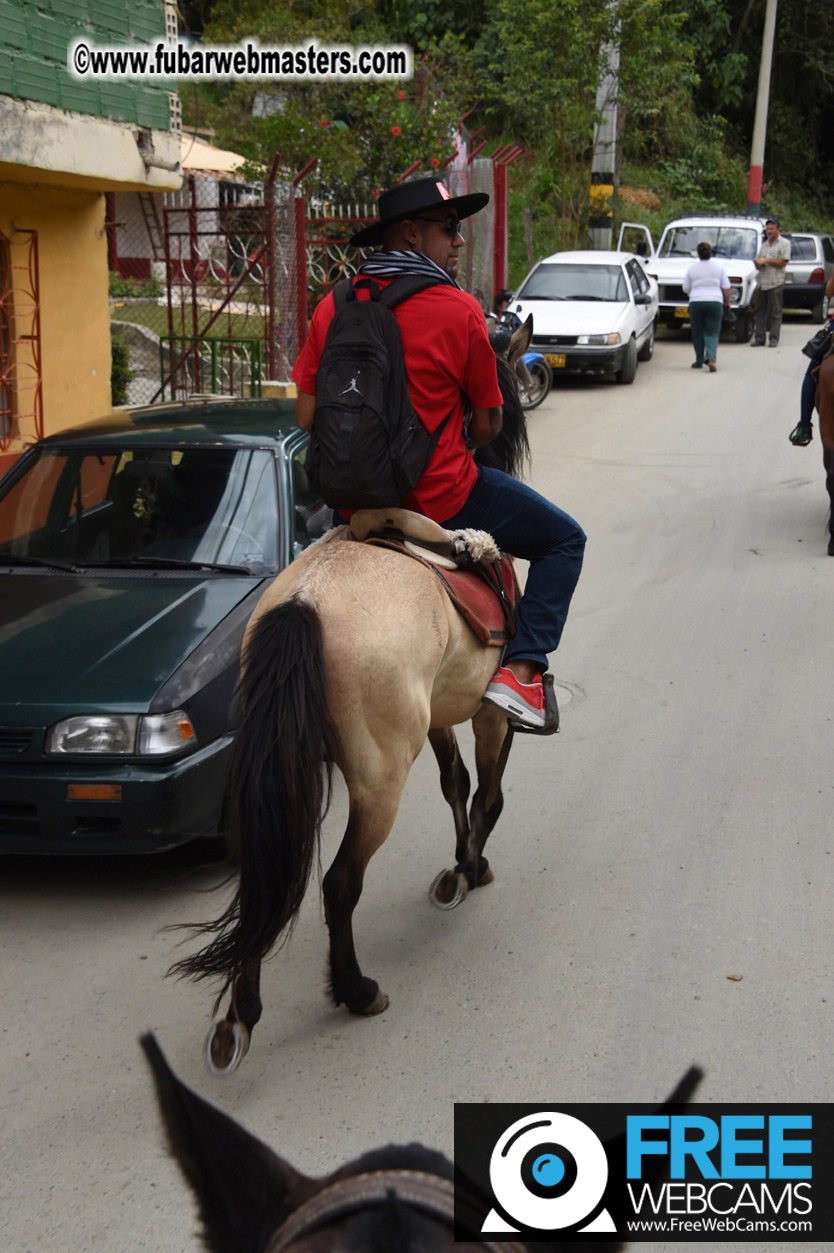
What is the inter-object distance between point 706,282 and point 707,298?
9.7 inches

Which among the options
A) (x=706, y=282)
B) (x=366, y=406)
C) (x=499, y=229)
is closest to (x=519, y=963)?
(x=366, y=406)

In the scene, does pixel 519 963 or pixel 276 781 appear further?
pixel 519 963

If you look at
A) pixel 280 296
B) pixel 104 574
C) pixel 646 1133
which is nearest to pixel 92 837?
pixel 104 574

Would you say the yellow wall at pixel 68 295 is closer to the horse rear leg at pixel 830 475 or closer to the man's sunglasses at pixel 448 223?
the horse rear leg at pixel 830 475

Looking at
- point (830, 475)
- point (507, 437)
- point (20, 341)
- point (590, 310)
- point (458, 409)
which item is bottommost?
point (830, 475)

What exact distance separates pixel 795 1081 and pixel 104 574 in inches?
137

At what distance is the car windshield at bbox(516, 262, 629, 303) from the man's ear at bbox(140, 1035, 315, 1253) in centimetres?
1639

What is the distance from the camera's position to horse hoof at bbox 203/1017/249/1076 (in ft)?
11.4

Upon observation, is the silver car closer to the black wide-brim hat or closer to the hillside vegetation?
the hillside vegetation

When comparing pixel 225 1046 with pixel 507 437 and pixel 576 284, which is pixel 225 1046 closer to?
pixel 507 437

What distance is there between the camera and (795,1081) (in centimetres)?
339

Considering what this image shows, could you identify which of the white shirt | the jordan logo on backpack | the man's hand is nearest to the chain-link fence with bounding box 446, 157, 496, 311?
the white shirt

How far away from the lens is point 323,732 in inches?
131

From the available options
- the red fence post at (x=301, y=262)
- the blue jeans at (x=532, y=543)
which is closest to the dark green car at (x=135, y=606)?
the blue jeans at (x=532, y=543)
